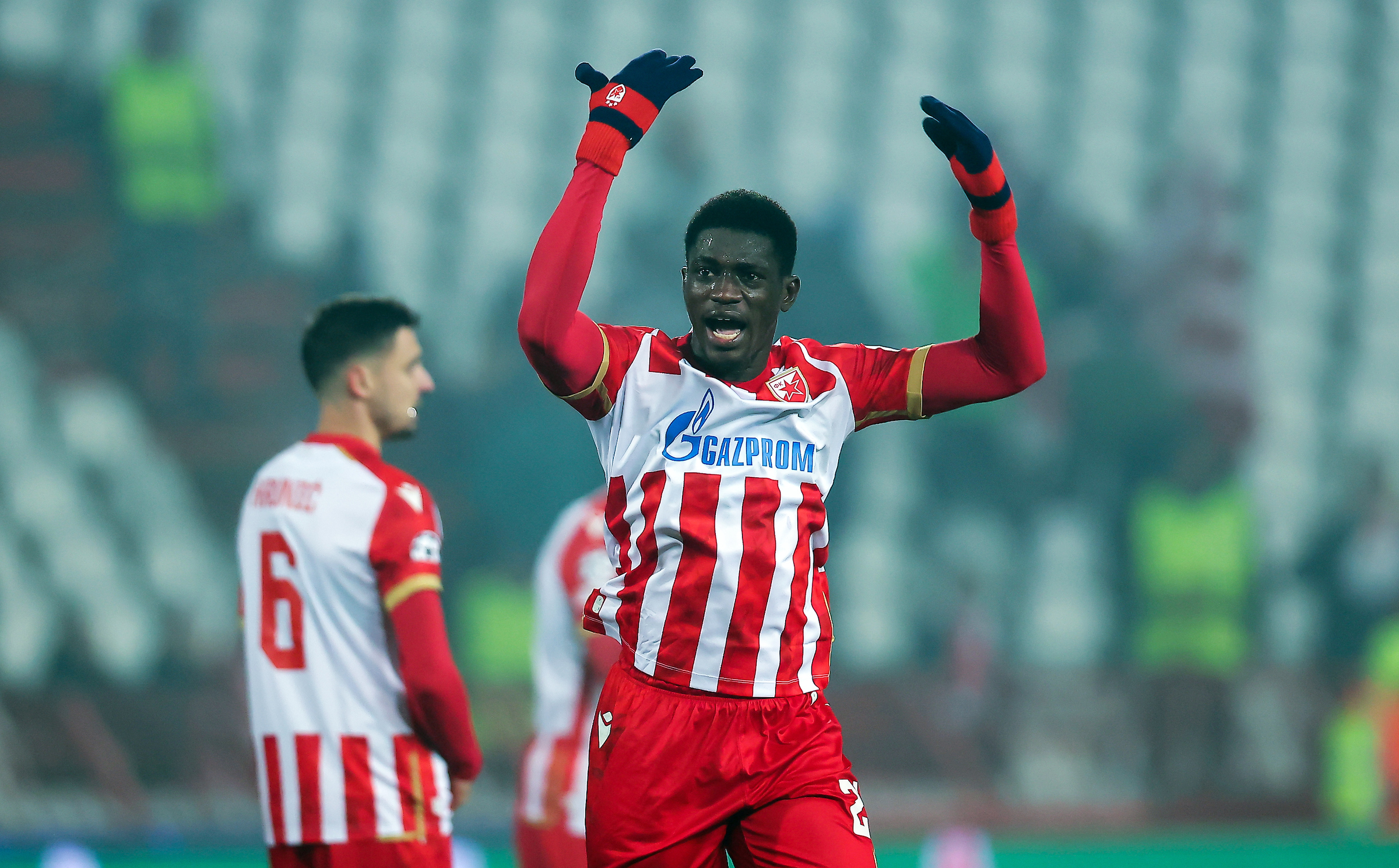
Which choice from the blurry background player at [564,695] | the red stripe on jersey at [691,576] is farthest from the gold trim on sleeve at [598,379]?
the blurry background player at [564,695]

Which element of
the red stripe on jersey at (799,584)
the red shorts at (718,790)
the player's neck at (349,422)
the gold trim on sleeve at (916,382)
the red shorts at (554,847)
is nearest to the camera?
the red shorts at (718,790)

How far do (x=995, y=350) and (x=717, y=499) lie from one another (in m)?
0.66

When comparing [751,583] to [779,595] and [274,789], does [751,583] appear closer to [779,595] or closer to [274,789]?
[779,595]

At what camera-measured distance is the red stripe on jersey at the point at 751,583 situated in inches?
89.6

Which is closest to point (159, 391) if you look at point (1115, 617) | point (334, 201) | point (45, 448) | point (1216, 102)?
point (45, 448)

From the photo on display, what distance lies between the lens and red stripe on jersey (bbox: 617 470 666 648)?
7.59 feet

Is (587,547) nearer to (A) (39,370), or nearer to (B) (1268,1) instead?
(A) (39,370)

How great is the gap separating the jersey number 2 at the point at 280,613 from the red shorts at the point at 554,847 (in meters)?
1.09

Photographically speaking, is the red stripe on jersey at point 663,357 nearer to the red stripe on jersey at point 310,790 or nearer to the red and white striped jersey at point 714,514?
the red and white striped jersey at point 714,514

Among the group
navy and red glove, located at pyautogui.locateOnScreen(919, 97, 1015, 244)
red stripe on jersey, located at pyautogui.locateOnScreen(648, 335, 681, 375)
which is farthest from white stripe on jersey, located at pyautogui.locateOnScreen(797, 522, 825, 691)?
navy and red glove, located at pyautogui.locateOnScreen(919, 97, 1015, 244)

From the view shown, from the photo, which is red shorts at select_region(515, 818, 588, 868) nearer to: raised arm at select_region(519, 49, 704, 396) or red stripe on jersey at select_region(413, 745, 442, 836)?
red stripe on jersey at select_region(413, 745, 442, 836)

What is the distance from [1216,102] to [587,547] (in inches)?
275

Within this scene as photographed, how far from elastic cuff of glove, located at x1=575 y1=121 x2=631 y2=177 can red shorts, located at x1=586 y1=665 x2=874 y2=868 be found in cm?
100

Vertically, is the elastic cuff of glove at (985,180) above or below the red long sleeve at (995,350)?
above
